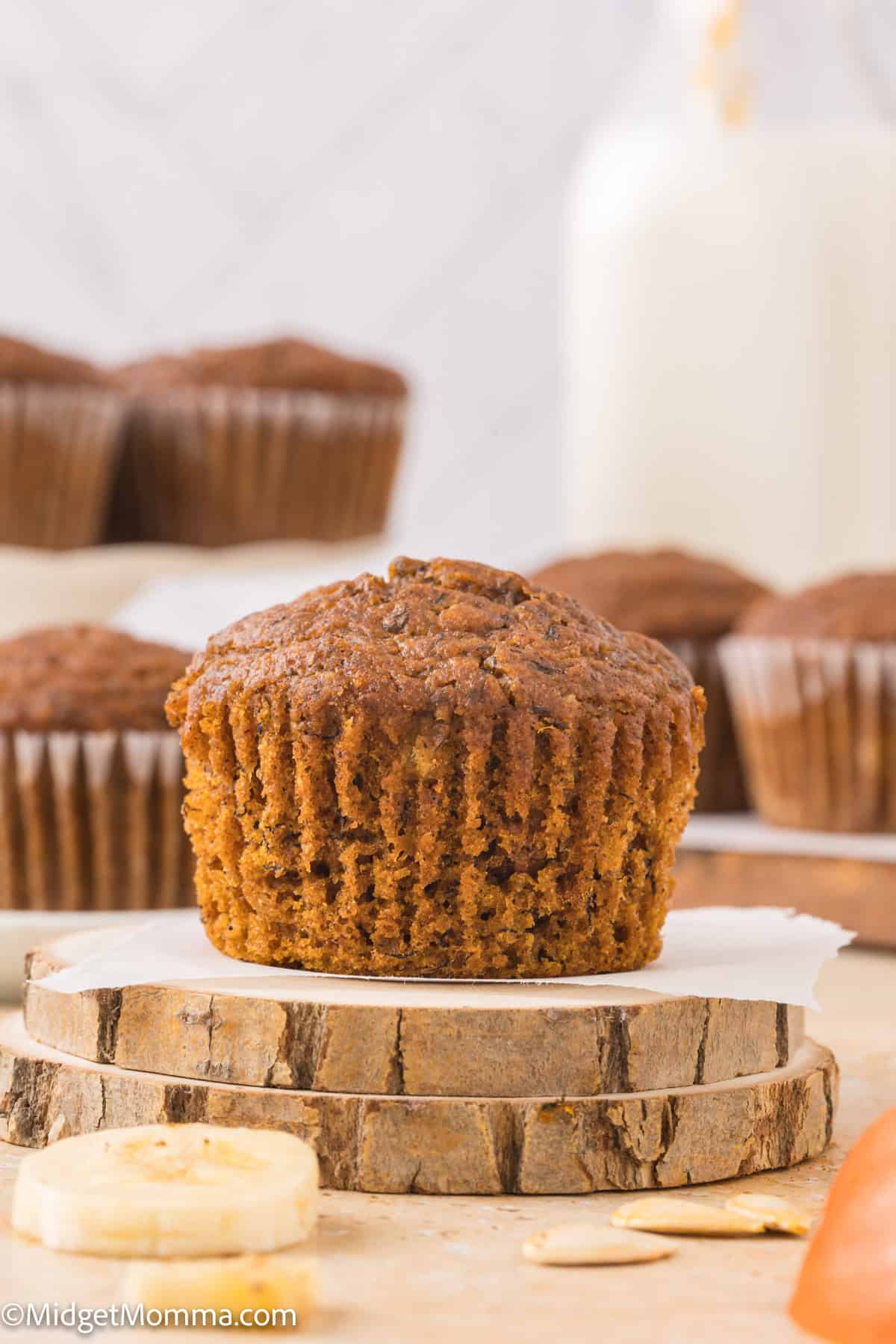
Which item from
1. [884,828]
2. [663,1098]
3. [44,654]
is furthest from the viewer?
[884,828]

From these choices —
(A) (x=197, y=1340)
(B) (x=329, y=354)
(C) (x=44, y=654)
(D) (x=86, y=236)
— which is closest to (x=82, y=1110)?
(A) (x=197, y=1340)

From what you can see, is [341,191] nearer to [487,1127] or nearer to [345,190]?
[345,190]

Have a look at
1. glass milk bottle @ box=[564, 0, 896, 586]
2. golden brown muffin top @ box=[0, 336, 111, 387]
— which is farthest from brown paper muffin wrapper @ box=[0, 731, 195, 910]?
glass milk bottle @ box=[564, 0, 896, 586]

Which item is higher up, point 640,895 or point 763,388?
point 763,388

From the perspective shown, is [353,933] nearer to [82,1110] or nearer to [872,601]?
[82,1110]

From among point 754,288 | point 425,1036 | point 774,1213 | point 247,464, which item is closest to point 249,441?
point 247,464

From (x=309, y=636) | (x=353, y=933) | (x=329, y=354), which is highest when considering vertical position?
(x=329, y=354)

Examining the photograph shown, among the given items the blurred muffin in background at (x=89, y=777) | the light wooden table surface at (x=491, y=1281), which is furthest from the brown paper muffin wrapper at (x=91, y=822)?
the light wooden table surface at (x=491, y=1281)

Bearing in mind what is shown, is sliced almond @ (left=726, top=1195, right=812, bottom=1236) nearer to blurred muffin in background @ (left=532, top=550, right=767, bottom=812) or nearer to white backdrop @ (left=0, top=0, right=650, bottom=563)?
blurred muffin in background @ (left=532, top=550, right=767, bottom=812)

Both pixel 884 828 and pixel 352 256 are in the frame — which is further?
pixel 352 256
